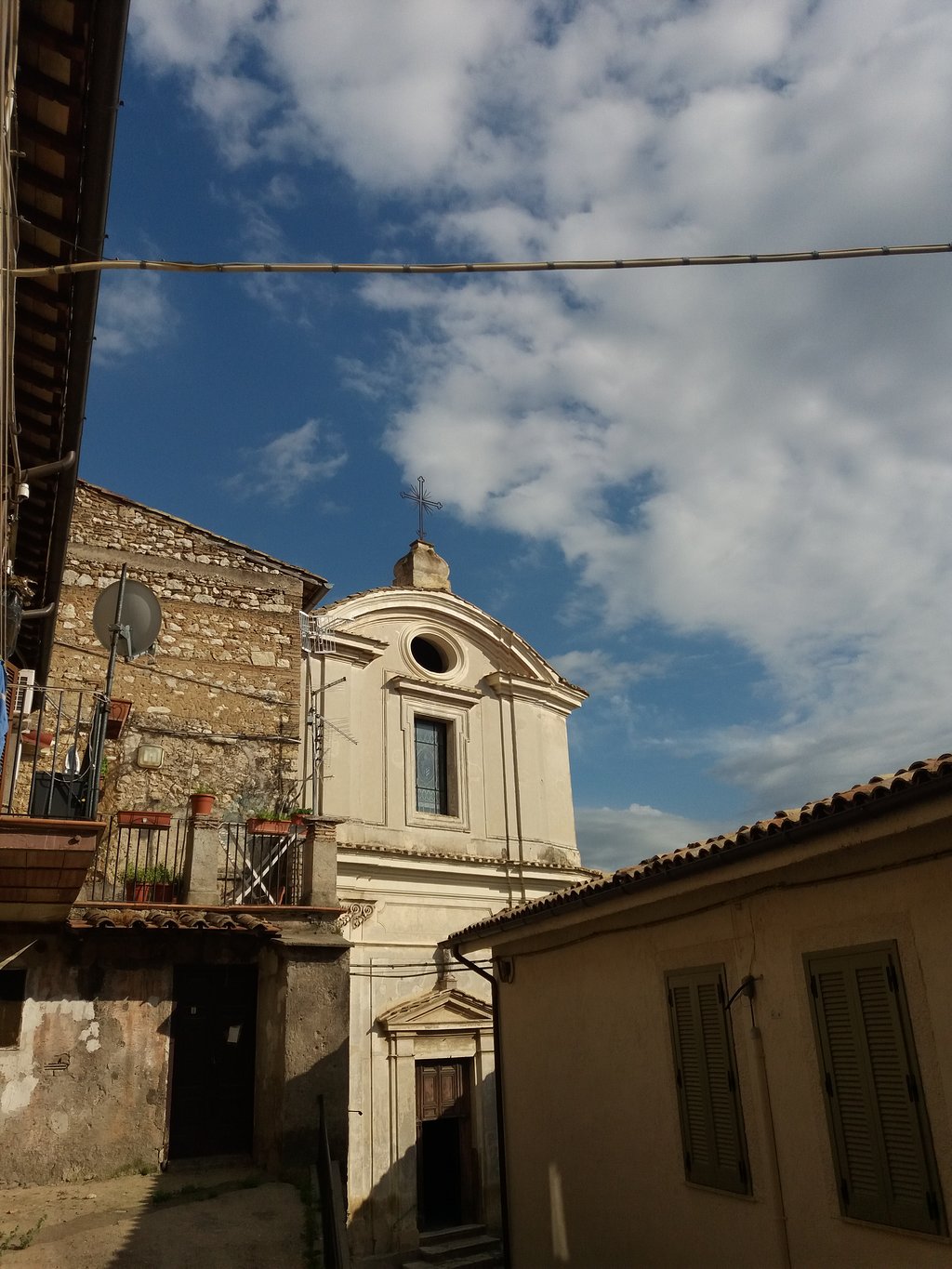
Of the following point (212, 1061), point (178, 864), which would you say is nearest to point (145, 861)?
point (178, 864)

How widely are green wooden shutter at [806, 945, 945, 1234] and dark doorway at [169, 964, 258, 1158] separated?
19.8 ft

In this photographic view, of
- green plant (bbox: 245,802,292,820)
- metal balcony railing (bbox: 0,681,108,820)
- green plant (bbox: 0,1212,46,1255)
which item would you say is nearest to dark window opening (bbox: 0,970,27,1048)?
metal balcony railing (bbox: 0,681,108,820)

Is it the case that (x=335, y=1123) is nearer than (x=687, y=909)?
No

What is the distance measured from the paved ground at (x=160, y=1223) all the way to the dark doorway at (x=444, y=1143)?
693cm

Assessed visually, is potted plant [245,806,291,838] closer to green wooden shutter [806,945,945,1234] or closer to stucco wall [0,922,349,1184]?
stucco wall [0,922,349,1184]

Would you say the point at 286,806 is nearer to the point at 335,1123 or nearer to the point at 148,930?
the point at 148,930

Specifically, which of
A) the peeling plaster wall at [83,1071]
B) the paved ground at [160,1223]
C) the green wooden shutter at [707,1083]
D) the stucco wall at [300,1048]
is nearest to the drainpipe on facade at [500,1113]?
the stucco wall at [300,1048]

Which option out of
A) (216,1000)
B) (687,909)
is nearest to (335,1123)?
(216,1000)

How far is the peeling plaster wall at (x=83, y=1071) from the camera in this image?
8328mm

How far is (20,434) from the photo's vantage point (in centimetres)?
686

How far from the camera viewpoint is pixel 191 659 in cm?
1338

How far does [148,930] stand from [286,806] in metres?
4.07

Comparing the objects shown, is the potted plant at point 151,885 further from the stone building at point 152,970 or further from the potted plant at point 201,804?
the potted plant at point 201,804

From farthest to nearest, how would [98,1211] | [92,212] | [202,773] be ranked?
[202,773] < [98,1211] < [92,212]
